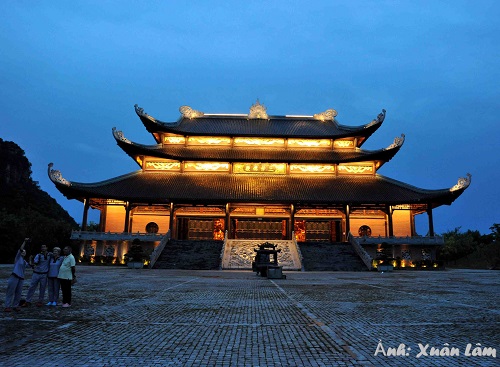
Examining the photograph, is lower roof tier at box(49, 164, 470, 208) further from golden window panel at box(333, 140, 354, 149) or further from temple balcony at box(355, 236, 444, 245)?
golden window panel at box(333, 140, 354, 149)

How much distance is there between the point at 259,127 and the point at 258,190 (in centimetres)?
1053

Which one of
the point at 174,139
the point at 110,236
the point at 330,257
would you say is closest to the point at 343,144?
the point at 330,257

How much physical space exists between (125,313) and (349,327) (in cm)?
350

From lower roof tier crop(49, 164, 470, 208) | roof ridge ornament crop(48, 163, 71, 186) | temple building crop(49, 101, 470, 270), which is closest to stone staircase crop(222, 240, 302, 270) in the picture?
temple building crop(49, 101, 470, 270)

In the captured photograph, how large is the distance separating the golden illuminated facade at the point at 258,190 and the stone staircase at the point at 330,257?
3802 millimetres

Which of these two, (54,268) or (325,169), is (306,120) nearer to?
(325,169)

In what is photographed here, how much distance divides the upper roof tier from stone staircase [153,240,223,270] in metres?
13.1

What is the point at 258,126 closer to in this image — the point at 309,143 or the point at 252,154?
the point at 252,154

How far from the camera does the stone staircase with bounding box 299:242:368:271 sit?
23.7 meters

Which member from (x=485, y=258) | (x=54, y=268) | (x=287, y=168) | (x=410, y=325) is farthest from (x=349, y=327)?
(x=485, y=258)

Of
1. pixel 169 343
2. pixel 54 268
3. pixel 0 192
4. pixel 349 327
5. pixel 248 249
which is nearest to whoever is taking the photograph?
pixel 169 343

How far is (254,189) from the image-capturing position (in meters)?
32.1

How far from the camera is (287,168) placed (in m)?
35.0

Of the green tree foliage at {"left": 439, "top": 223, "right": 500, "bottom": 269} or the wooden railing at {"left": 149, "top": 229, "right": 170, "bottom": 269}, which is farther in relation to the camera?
the green tree foliage at {"left": 439, "top": 223, "right": 500, "bottom": 269}
